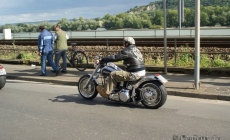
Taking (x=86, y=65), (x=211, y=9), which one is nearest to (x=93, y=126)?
(x=86, y=65)

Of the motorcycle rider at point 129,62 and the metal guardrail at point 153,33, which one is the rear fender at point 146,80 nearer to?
the motorcycle rider at point 129,62

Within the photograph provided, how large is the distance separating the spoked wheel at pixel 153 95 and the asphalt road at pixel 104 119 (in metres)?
0.18

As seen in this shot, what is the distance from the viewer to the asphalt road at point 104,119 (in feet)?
18.6

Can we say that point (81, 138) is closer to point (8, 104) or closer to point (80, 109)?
point (80, 109)

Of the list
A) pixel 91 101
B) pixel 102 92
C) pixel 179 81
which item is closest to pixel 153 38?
pixel 179 81

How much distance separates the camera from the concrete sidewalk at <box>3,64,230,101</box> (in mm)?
8414

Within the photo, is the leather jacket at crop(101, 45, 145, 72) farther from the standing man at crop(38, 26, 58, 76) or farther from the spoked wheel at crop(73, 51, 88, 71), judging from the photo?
the spoked wheel at crop(73, 51, 88, 71)

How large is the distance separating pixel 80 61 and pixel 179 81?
4833 mm

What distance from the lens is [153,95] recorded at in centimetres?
727

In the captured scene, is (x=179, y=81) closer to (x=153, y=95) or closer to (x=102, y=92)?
(x=153, y=95)

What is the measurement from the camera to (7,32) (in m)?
33.9

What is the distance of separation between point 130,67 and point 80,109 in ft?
5.07

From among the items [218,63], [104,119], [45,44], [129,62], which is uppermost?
[45,44]

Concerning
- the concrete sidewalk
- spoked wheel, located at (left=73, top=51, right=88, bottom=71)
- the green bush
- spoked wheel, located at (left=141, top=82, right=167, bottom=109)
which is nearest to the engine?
spoked wheel, located at (left=141, top=82, right=167, bottom=109)
